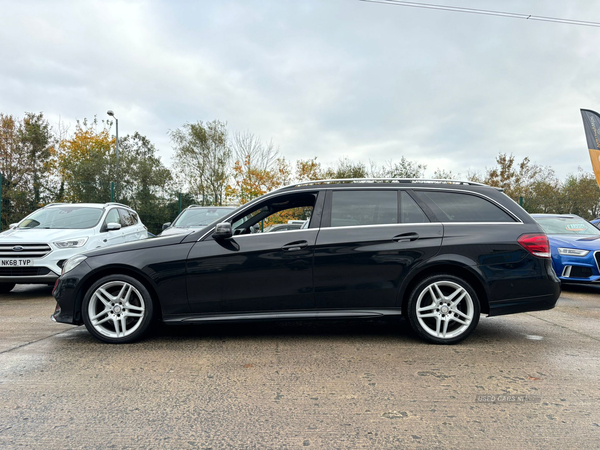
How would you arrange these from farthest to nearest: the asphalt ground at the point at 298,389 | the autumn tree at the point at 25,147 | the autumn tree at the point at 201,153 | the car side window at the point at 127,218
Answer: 1. the autumn tree at the point at 201,153
2. the autumn tree at the point at 25,147
3. the car side window at the point at 127,218
4. the asphalt ground at the point at 298,389

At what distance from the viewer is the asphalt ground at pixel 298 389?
243 cm

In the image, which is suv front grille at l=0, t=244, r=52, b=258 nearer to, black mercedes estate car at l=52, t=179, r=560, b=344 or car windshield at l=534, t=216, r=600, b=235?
black mercedes estate car at l=52, t=179, r=560, b=344

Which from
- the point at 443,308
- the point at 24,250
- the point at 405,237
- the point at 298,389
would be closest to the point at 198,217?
the point at 24,250

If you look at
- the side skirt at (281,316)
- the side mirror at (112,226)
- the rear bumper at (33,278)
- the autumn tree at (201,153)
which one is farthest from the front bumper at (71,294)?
the autumn tree at (201,153)

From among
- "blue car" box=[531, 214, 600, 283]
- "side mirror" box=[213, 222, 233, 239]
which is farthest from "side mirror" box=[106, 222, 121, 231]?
"blue car" box=[531, 214, 600, 283]

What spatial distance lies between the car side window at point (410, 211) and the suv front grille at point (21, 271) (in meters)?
6.09

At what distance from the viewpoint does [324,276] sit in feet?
13.9

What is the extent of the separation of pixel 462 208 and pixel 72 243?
263 inches

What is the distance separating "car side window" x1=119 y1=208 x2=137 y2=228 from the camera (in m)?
9.90

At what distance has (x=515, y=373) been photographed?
347 cm

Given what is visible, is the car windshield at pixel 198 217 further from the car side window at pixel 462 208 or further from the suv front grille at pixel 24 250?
the car side window at pixel 462 208

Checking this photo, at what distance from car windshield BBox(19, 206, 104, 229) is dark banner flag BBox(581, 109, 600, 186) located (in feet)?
50.8

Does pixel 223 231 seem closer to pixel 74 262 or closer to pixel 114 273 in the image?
pixel 114 273

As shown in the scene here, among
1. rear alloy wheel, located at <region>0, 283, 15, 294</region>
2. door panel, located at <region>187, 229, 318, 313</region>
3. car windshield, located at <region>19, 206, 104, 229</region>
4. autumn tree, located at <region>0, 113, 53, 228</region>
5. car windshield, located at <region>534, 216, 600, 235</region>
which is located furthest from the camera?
autumn tree, located at <region>0, 113, 53, 228</region>
